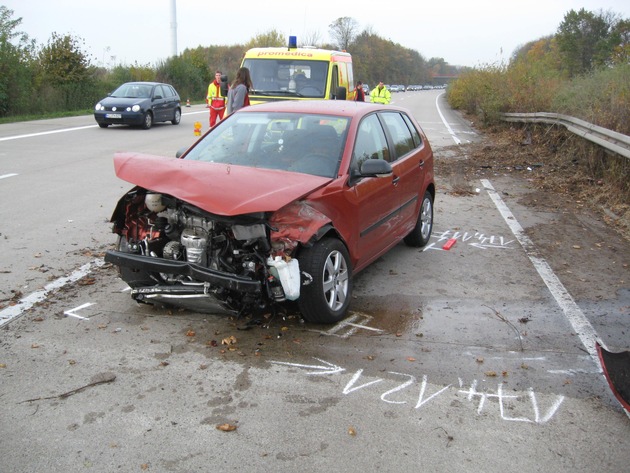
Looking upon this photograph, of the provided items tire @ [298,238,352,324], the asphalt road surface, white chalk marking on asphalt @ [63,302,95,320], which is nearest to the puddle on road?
the asphalt road surface

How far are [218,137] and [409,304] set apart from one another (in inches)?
95.0

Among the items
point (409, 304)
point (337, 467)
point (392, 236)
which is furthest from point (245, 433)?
point (392, 236)

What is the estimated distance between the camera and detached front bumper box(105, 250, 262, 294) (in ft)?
14.3

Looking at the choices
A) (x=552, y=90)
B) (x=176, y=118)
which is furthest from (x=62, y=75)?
(x=552, y=90)

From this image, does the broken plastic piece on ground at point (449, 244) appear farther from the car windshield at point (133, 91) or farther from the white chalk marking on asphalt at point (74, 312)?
the car windshield at point (133, 91)

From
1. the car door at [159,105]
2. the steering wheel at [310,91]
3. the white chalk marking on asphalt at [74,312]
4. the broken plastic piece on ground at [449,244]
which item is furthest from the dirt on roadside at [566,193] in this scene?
the car door at [159,105]

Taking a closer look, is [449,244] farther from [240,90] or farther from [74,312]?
[240,90]

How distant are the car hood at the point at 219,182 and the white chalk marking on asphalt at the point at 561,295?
7.76 ft

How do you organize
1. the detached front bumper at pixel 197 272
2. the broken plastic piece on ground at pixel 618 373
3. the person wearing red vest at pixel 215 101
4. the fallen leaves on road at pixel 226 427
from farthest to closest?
the person wearing red vest at pixel 215 101 < the detached front bumper at pixel 197 272 < the broken plastic piece on ground at pixel 618 373 < the fallen leaves on road at pixel 226 427

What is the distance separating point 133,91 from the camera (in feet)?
70.1

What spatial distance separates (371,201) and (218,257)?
1.65 meters

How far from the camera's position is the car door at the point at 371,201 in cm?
536

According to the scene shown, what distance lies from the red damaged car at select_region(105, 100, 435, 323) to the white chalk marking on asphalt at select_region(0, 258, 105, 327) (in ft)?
2.94

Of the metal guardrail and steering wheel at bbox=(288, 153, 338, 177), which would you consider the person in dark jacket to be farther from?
steering wheel at bbox=(288, 153, 338, 177)
